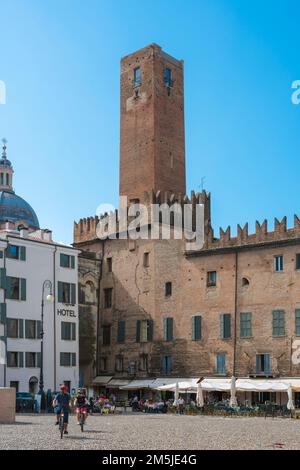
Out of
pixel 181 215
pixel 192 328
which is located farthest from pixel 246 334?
pixel 181 215

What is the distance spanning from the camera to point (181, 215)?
48.7 meters

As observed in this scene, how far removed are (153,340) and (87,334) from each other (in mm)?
4995

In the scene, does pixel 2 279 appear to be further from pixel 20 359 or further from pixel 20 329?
pixel 20 359

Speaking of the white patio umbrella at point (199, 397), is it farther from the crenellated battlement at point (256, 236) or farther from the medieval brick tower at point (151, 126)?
the medieval brick tower at point (151, 126)

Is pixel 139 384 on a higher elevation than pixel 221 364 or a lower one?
lower

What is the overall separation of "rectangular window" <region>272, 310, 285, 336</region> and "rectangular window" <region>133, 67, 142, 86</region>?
69.1 ft

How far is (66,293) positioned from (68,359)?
3.96 meters

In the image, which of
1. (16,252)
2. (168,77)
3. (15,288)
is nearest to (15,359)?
(15,288)

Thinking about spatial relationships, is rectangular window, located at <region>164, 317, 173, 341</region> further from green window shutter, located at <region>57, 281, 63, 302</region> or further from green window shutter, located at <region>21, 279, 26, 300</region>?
green window shutter, located at <region>21, 279, 26, 300</region>

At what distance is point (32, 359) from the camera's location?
138 feet

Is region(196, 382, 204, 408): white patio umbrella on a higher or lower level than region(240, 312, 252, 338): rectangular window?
lower

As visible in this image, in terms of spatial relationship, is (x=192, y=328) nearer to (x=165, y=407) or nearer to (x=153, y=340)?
(x=153, y=340)

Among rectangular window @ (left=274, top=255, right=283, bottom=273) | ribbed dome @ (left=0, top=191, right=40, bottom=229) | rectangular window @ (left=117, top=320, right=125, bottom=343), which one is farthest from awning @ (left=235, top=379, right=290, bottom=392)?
ribbed dome @ (left=0, top=191, right=40, bottom=229)

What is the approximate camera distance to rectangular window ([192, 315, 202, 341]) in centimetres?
4475
